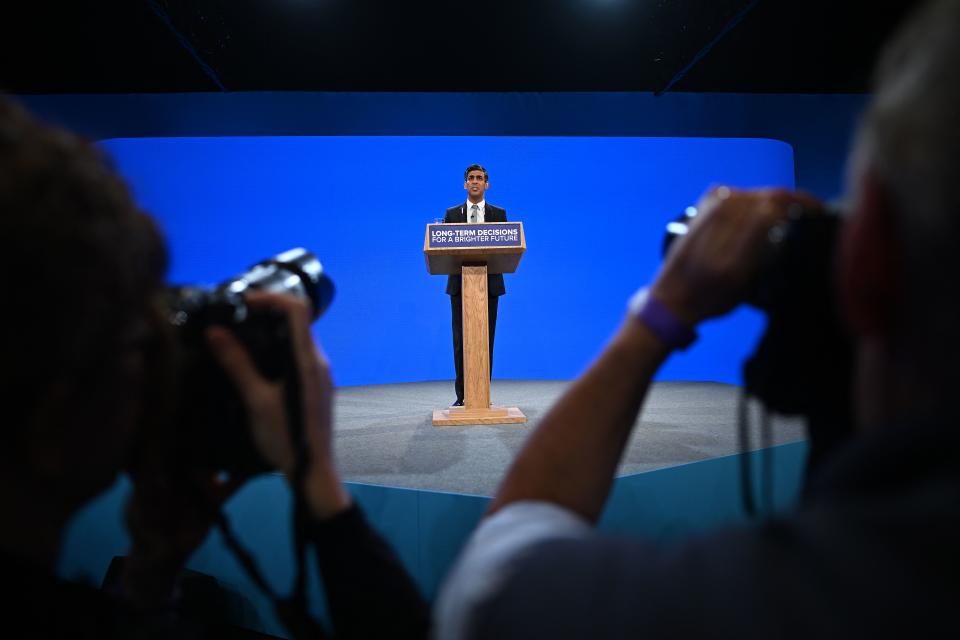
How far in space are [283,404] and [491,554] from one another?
0.24 meters

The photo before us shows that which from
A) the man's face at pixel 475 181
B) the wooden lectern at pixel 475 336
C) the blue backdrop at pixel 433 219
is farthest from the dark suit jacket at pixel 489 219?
the blue backdrop at pixel 433 219

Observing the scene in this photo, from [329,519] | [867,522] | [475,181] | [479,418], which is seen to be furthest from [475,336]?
[867,522]

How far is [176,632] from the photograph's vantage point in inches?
12.6

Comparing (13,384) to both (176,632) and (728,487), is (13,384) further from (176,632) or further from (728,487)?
(728,487)

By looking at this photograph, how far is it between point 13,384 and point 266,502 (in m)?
1.25

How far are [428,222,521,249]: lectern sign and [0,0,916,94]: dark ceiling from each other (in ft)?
8.53

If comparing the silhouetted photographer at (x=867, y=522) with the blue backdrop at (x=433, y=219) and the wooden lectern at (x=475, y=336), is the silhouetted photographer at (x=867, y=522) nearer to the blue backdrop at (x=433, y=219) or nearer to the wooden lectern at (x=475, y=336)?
the wooden lectern at (x=475, y=336)

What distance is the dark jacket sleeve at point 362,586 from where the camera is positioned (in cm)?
45

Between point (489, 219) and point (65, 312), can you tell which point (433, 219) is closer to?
point (489, 219)

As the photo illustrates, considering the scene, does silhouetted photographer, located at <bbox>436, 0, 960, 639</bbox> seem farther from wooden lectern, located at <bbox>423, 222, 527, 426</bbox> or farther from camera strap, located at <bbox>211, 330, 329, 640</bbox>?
wooden lectern, located at <bbox>423, 222, 527, 426</bbox>

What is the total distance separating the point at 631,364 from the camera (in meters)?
0.45

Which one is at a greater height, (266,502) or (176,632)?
(176,632)

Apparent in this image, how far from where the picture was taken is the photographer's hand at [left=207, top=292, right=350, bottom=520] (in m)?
0.46

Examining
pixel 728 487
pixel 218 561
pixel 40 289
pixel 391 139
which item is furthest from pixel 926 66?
pixel 391 139
